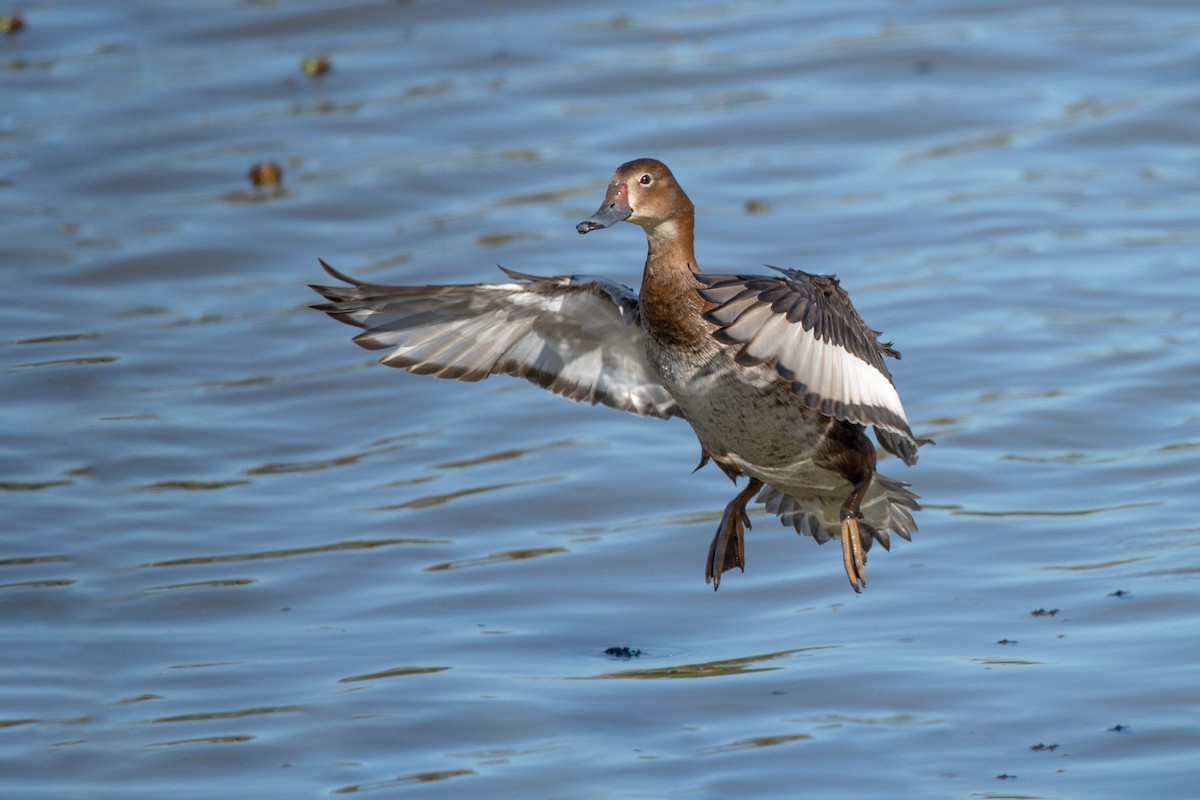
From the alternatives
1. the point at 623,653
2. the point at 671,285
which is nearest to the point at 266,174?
the point at 623,653

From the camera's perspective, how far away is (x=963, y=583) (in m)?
7.38

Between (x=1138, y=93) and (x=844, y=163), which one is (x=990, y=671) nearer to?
(x=844, y=163)

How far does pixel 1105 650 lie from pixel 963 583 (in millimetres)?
840

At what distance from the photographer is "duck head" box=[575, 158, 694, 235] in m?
6.18

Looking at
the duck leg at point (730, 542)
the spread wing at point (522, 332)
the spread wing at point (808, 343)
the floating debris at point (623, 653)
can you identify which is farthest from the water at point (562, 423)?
the spread wing at point (808, 343)

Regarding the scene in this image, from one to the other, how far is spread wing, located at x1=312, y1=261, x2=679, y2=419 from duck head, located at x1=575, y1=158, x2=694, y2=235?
12.3 inches

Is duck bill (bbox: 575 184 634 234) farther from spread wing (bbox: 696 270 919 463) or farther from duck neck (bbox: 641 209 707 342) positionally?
spread wing (bbox: 696 270 919 463)

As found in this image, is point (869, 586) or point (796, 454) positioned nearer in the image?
point (796, 454)

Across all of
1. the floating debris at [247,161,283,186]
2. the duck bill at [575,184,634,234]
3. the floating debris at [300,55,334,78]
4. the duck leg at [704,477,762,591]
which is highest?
the floating debris at [300,55,334,78]

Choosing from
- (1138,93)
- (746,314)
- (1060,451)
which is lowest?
(1060,451)

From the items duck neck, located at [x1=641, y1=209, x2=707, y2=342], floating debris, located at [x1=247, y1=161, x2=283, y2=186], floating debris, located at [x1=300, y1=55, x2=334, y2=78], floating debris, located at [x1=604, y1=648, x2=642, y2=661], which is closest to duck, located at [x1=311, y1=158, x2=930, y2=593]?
duck neck, located at [x1=641, y1=209, x2=707, y2=342]

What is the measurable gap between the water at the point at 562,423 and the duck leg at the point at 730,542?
17.6 inches

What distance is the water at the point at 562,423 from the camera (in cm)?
642

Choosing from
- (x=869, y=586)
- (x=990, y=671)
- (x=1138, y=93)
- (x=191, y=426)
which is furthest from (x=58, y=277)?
(x=1138, y=93)
